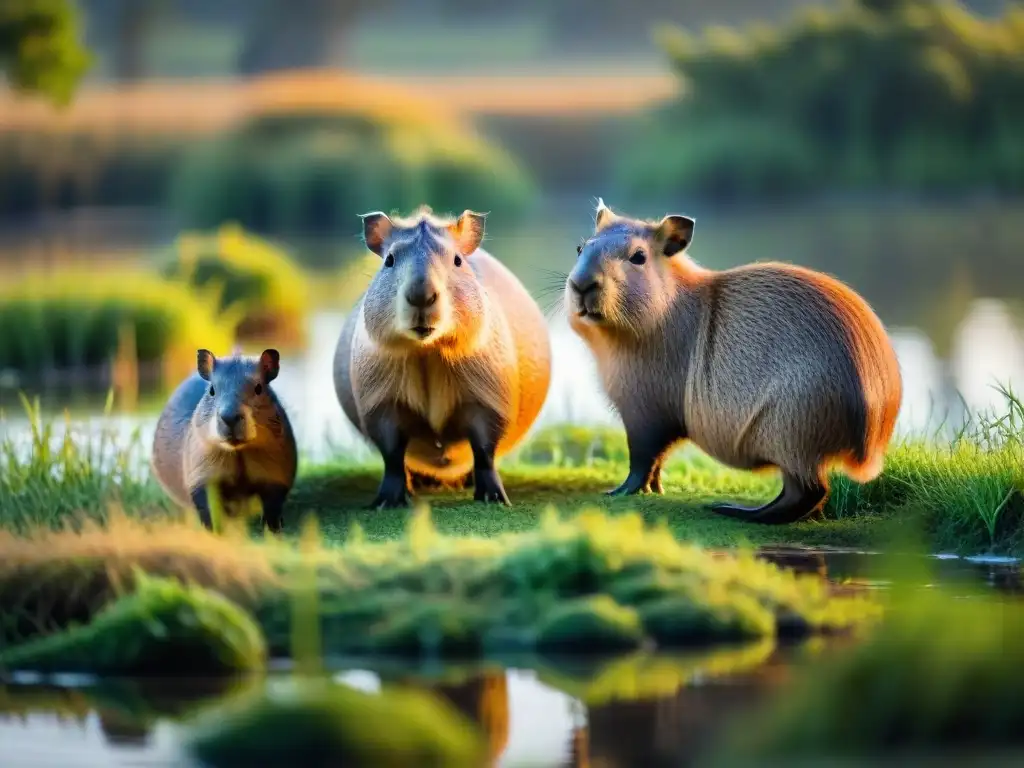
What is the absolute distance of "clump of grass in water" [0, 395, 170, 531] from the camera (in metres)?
6.41

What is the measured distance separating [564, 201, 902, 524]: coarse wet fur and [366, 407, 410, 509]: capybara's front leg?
0.79 metres

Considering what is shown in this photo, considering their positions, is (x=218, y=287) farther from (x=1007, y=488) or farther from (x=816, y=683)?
(x=816, y=683)

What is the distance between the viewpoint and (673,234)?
6.89 metres

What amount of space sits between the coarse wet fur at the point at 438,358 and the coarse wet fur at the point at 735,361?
0.36 meters

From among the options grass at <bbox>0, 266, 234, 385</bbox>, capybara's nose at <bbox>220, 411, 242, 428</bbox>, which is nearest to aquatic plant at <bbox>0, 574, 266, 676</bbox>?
capybara's nose at <bbox>220, 411, 242, 428</bbox>

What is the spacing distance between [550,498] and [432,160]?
1477 cm

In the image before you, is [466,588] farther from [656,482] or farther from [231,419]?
[656,482]

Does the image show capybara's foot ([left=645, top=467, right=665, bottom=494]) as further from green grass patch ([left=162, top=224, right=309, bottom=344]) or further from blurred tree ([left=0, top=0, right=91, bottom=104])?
blurred tree ([left=0, top=0, right=91, bottom=104])

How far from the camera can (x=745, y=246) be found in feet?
58.3

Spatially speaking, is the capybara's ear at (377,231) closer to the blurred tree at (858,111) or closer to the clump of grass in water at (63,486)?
the clump of grass in water at (63,486)

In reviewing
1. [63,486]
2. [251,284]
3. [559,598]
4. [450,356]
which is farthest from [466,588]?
[251,284]

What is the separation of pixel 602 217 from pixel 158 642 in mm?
2992

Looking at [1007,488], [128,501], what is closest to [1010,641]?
[1007,488]

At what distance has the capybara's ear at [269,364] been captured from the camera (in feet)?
21.2
